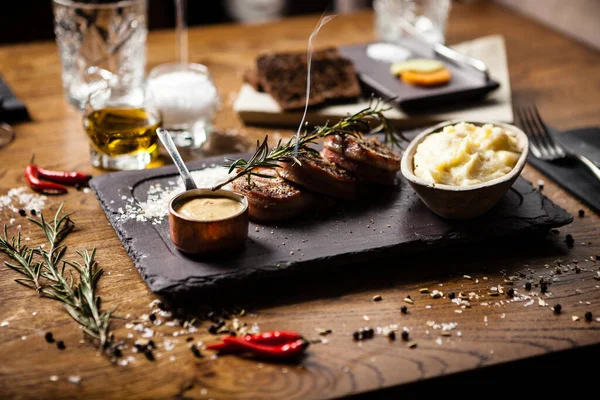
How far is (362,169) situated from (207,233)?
1.65 feet

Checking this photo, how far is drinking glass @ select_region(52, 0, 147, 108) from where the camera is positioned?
2551 millimetres

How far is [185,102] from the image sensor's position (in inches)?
90.4

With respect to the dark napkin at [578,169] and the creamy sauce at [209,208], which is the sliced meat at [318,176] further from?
the dark napkin at [578,169]

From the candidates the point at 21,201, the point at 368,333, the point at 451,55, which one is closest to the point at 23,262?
the point at 21,201

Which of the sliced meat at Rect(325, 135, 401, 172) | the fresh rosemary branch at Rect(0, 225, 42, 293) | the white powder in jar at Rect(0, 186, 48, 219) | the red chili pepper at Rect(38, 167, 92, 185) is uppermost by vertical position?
the sliced meat at Rect(325, 135, 401, 172)

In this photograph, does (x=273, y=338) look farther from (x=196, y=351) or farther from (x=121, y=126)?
(x=121, y=126)

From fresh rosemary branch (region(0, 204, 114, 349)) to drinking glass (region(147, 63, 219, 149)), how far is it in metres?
0.57

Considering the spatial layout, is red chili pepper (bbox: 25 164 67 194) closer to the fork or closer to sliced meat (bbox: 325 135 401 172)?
sliced meat (bbox: 325 135 401 172)

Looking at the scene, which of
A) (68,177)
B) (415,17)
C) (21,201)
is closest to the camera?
(21,201)

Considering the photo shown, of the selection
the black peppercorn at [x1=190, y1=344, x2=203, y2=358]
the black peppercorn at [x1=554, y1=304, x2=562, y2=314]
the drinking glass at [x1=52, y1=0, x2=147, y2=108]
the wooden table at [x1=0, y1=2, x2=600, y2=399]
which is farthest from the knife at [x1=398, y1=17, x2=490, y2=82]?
the black peppercorn at [x1=190, y1=344, x2=203, y2=358]

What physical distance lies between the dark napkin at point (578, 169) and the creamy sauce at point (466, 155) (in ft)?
0.92

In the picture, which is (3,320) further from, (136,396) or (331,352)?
(331,352)

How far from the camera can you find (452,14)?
3.71 metres

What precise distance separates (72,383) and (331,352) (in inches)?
19.1
